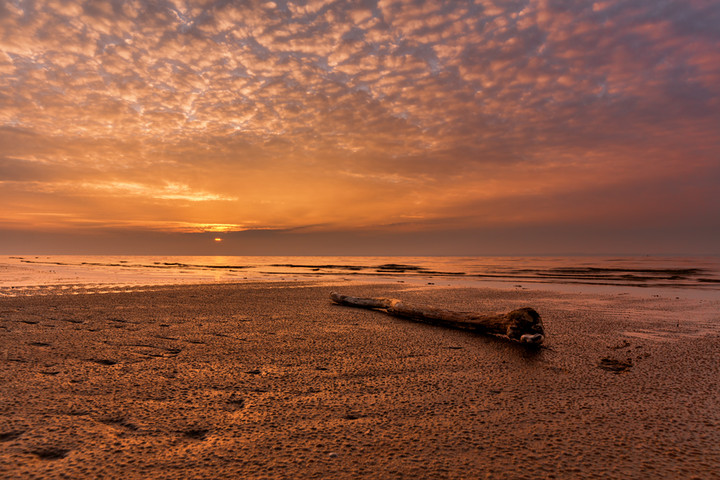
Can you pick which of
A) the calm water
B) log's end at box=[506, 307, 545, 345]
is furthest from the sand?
the calm water

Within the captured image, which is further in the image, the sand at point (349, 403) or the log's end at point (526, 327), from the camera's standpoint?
the log's end at point (526, 327)

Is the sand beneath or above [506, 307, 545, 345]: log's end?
beneath

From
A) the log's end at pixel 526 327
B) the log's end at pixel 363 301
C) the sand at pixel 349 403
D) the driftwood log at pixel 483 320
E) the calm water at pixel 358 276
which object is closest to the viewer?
the sand at pixel 349 403

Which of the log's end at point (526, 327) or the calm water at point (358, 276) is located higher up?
the log's end at point (526, 327)

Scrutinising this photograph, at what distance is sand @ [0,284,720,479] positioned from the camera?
249 cm

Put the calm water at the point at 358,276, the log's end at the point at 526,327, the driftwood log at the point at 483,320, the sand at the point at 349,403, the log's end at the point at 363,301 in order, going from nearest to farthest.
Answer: the sand at the point at 349,403
the log's end at the point at 526,327
the driftwood log at the point at 483,320
the log's end at the point at 363,301
the calm water at the point at 358,276

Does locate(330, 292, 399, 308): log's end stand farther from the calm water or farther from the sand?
the calm water

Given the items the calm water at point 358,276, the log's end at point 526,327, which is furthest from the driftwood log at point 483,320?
the calm water at point 358,276

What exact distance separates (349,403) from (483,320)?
174 inches

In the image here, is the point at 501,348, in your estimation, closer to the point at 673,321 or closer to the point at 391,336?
the point at 391,336

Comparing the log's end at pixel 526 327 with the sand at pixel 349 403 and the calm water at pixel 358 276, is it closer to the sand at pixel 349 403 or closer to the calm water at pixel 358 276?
the sand at pixel 349 403

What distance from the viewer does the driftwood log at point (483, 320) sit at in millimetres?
6309

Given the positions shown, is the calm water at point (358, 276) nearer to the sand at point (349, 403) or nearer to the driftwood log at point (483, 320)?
the sand at point (349, 403)

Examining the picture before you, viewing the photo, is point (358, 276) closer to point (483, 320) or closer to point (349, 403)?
point (483, 320)
